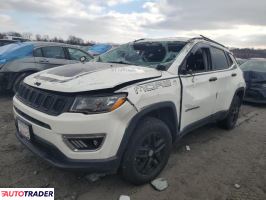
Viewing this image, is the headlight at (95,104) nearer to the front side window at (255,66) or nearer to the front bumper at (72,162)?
the front bumper at (72,162)

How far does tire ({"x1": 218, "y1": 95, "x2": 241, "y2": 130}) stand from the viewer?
5406mm

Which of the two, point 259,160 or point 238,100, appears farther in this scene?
point 238,100

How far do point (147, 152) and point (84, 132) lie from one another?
2.81 feet

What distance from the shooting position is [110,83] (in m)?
2.81

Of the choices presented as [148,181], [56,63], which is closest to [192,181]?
[148,181]

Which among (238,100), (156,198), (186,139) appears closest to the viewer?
(156,198)

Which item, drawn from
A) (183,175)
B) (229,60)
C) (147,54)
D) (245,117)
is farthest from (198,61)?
(245,117)

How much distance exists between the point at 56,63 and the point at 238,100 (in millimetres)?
4843

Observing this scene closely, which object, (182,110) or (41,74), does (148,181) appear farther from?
(41,74)

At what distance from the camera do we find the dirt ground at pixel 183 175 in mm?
3145

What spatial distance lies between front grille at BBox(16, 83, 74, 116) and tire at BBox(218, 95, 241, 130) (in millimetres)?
3552

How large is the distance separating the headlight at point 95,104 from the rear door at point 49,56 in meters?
5.12

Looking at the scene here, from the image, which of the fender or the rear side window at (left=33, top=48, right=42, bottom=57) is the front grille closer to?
the fender

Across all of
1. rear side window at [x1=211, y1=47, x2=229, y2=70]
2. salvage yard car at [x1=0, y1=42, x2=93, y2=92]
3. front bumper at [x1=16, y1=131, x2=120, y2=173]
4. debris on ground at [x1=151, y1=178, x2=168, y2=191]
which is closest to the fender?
front bumper at [x1=16, y1=131, x2=120, y2=173]
